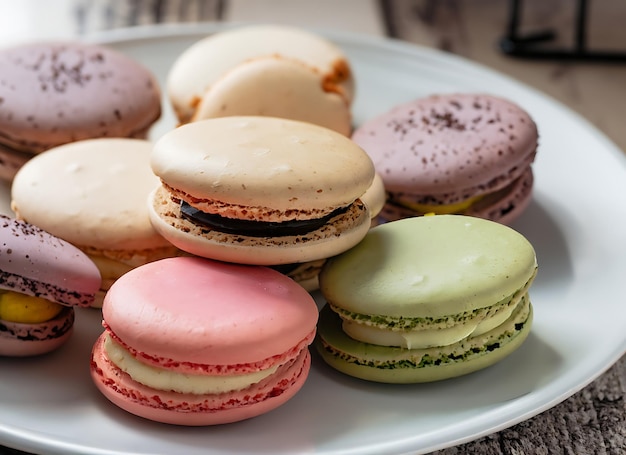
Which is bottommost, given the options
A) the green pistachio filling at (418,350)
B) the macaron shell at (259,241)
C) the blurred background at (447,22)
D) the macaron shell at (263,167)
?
the blurred background at (447,22)

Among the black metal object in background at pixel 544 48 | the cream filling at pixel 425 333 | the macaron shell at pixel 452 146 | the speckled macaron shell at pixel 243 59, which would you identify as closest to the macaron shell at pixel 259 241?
the cream filling at pixel 425 333

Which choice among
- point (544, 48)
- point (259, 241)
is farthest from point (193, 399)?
point (544, 48)

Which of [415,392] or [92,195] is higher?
[92,195]

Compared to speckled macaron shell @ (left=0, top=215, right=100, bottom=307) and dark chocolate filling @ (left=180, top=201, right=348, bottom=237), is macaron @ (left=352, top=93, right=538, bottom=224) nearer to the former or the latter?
dark chocolate filling @ (left=180, top=201, right=348, bottom=237)

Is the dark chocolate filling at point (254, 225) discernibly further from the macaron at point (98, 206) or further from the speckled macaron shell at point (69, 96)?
the speckled macaron shell at point (69, 96)

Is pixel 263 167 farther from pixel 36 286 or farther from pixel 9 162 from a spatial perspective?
pixel 9 162

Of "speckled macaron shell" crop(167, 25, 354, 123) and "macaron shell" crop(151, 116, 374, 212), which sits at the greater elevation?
"macaron shell" crop(151, 116, 374, 212)

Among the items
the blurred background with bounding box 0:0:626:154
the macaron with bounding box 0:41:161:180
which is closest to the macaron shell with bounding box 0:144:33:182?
the macaron with bounding box 0:41:161:180
